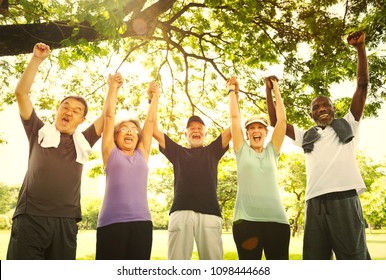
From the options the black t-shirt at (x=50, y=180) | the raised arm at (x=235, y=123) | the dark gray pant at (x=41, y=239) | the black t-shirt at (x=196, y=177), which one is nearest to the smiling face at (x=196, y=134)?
the black t-shirt at (x=196, y=177)

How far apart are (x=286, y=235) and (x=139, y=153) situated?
6.11ft

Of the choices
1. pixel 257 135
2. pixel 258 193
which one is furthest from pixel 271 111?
pixel 258 193

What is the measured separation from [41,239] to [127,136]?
141 cm

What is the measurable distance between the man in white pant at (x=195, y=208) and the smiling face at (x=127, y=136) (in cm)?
59

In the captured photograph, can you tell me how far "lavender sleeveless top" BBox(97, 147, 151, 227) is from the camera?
141 inches

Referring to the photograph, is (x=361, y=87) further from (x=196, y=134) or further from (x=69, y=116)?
(x=69, y=116)

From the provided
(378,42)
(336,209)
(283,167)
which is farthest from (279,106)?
(283,167)

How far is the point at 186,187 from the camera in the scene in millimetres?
4137

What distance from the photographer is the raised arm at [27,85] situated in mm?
3580

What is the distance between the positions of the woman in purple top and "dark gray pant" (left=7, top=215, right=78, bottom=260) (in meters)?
0.33

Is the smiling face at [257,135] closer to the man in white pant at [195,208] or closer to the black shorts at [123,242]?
the man in white pant at [195,208]

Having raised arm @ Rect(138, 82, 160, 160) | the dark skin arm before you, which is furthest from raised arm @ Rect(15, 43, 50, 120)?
the dark skin arm

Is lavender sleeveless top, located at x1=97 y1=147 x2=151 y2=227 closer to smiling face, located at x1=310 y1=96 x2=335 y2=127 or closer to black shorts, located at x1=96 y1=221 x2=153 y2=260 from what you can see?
black shorts, located at x1=96 y1=221 x2=153 y2=260
